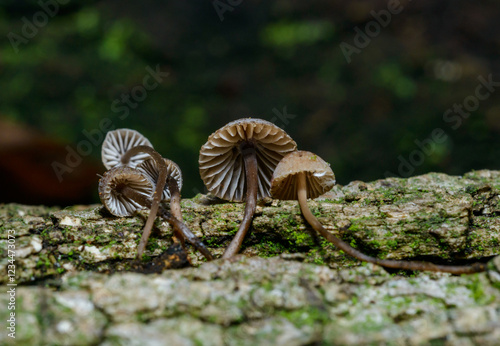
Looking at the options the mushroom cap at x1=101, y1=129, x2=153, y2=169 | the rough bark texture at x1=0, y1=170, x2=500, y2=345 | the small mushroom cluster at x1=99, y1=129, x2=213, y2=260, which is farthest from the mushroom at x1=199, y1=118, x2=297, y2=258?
the mushroom cap at x1=101, y1=129, x2=153, y2=169

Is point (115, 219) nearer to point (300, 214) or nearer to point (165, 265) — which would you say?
point (165, 265)

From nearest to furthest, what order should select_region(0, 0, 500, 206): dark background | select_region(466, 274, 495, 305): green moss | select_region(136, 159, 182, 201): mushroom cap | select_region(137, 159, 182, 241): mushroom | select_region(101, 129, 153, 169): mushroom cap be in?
select_region(466, 274, 495, 305): green moss < select_region(137, 159, 182, 241): mushroom < select_region(136, 159, 182, 201): mushroom cap < select_region(101, 129, 153, 169): mushroom cap < select_region(0, 0, 500, 206): dark background

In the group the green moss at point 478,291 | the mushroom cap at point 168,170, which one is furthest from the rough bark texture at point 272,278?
the mushroom cap at point 168,170

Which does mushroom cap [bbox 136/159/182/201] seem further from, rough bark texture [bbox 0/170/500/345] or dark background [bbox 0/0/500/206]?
dark background [bbox 0/0/500/206]

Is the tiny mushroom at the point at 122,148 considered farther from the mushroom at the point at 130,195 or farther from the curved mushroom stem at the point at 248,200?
the curved mushroom stem at the point at 248,200

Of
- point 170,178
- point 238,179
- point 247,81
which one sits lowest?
point 170,178

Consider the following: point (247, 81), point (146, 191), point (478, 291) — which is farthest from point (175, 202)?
point (247, 81)

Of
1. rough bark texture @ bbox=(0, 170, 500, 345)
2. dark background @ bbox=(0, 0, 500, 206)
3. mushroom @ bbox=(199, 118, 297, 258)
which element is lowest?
rough bark texture @ bbox=(0, 170, 500, 345)

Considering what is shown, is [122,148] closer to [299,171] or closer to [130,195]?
[130,195]
